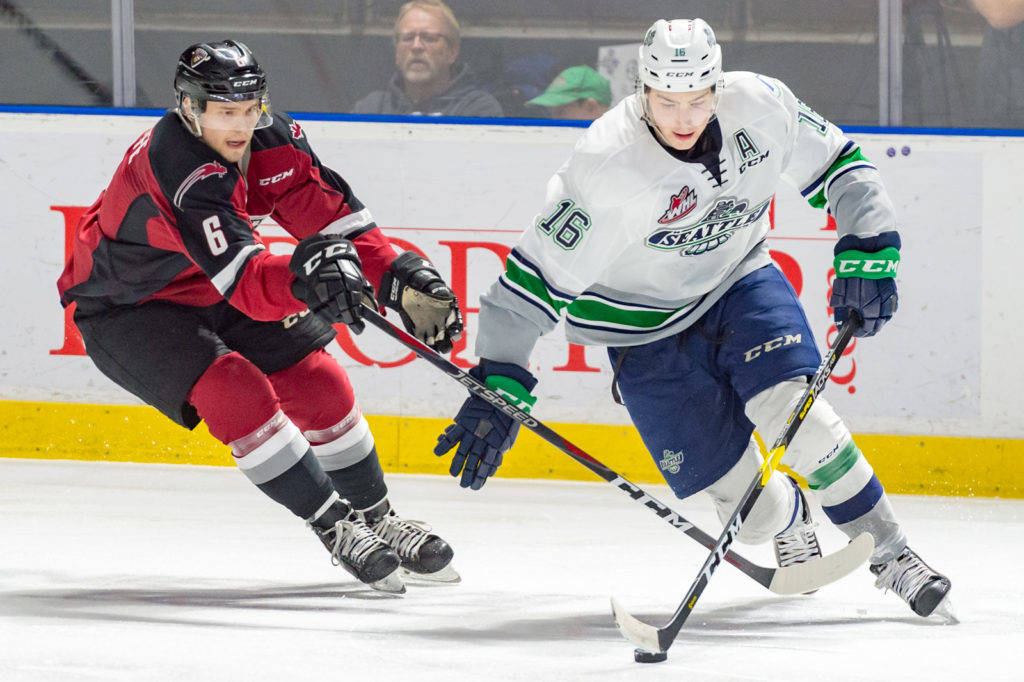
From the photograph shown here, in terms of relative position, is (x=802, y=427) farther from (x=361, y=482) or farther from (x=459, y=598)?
(x=361, y=482)

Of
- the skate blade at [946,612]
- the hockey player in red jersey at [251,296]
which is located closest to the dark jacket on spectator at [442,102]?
the hockey player in red jersey at [251,296]

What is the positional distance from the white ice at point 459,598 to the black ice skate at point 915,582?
4cm

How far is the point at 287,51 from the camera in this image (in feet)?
14.0

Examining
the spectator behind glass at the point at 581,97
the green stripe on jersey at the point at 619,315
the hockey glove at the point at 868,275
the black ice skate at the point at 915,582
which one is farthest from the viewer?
the spectator behind glass at the point at 581,97

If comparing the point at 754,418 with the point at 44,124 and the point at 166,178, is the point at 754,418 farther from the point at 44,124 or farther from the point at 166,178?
the point at 44,124

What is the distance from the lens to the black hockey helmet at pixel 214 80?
2.56 meters

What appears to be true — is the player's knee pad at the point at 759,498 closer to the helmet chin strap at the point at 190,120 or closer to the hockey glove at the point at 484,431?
the hockey glove at the point at 484,431

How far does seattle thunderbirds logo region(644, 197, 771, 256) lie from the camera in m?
2.53

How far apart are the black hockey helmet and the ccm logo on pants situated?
983mm

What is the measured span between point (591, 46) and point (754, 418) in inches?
71.4

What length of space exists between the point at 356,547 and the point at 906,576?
3.24 feet

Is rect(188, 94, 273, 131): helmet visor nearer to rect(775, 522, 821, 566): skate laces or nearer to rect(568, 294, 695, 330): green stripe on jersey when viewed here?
rect(568, 294, 695, 330): green stripe on jersey

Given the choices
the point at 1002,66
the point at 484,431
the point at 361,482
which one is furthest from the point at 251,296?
the point at 1002,66

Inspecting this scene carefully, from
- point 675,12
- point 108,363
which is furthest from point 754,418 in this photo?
point 675,12
